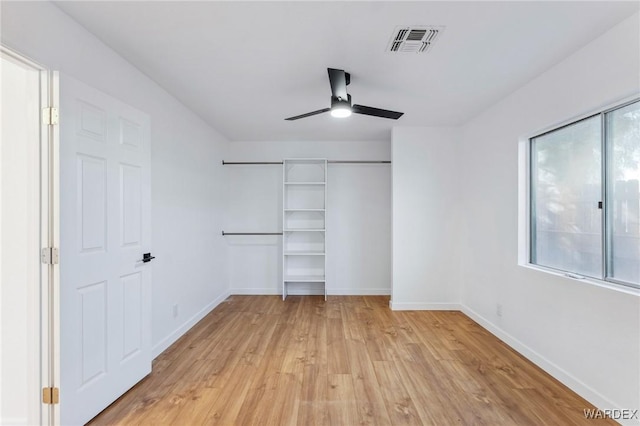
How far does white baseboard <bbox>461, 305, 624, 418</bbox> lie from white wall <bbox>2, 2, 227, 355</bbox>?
11.4 ft

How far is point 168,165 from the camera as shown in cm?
292

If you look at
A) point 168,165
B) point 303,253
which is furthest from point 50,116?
point 303,253

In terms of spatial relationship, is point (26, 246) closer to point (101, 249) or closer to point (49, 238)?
point (49, 238)

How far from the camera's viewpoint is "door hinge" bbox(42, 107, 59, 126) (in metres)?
1.62

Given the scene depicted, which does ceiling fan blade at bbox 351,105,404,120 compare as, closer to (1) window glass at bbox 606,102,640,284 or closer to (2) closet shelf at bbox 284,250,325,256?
(1) window glass at bbox 606,102,640,284

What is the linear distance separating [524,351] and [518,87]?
251 centimetres

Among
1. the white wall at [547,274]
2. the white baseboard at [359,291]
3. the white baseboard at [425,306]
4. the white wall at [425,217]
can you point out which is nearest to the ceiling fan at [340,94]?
the white wall at [547,274]

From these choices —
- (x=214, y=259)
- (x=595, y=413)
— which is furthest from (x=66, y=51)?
(x=595, y=413)

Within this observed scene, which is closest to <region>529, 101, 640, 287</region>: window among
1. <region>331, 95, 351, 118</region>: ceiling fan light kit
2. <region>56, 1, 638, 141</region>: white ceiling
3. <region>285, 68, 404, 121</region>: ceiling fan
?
<region>56, 1, 638, 141</region>: white ceiling

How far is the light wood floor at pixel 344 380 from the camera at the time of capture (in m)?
1.90

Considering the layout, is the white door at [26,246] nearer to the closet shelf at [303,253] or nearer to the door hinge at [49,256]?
the door hinge at [49,256]

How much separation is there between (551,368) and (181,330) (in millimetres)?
3557

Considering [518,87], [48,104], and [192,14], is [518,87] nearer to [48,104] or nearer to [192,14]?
[192,14]

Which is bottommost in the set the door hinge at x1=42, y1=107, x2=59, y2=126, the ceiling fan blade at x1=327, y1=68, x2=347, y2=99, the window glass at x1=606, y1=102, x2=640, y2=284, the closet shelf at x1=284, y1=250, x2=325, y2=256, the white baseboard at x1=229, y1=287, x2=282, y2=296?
the white baseboard at x1=229, y1=287, x2=282, y2=296
